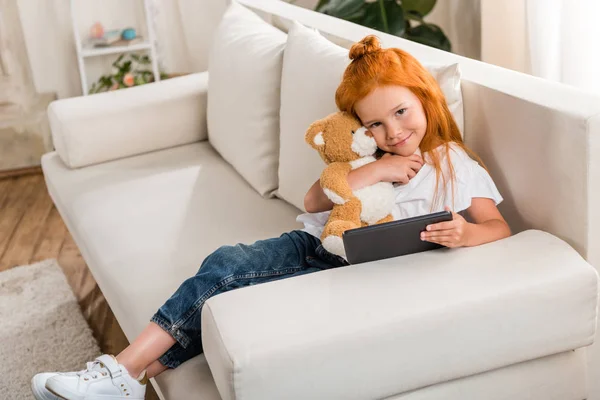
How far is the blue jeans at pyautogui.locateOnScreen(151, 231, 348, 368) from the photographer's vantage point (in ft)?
4.74

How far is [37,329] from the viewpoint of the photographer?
7.76ft

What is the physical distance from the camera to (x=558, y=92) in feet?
4.70

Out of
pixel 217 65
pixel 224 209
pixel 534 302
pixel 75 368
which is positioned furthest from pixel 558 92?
pixel 75 368

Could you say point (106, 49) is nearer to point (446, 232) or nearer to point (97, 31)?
point (97, 31)

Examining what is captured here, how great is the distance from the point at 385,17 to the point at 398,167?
1783mm

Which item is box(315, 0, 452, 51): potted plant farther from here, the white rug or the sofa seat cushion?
the white rug

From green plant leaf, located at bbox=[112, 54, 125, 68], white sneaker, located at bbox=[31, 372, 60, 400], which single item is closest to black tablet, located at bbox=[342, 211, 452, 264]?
white sneaker, located at bbox=[31, 372, 60, 400]

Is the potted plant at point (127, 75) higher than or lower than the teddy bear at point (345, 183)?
lower

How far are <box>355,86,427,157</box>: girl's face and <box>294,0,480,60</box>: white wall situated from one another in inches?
81.0

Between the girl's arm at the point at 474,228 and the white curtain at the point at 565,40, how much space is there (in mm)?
1081

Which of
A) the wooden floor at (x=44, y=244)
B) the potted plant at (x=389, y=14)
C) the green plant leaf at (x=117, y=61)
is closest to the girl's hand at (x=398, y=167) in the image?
the wooden floor at (x=44, y=244)

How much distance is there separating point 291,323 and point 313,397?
0.12 metres

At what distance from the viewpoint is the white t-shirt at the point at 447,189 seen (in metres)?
1.45

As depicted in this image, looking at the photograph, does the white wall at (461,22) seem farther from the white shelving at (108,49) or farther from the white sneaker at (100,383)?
the white sneaker at (100,383)
